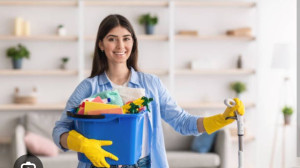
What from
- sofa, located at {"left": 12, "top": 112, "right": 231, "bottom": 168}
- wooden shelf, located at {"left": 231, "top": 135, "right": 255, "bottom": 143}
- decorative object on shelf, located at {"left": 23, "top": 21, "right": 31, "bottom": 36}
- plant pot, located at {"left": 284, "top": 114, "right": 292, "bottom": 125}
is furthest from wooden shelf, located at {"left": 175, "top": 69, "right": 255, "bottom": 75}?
decorative object on shelf, located at {"left": 23, "top": 21, "right": 31, "bottom": 36}

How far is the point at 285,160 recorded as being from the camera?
5793mm

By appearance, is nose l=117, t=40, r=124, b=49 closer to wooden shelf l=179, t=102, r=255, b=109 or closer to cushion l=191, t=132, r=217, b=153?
cushion l=191, t=132, r=217, b=153

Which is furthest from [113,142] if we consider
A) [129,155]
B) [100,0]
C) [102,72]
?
[100,0]

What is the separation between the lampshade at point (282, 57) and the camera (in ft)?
17.5

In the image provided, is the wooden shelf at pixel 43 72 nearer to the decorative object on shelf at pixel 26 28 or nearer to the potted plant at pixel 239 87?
the decorative object on shelf at pixel 26 28

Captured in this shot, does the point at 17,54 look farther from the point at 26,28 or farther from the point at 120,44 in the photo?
the point at 120,44

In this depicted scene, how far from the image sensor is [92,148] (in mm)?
1625

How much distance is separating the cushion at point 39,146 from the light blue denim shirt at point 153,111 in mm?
2609

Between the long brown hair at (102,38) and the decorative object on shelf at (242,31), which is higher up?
the decorative object on shelf at (242,31)

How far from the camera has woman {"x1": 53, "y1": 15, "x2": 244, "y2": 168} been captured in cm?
181

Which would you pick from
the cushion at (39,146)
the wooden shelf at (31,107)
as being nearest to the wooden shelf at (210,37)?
the wooden shelf at (31,107)

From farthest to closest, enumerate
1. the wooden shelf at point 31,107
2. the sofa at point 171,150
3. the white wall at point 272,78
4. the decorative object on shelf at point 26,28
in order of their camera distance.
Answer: the white wall at point 272,78
the decorative object on shelf at point 26,28
the wooden shelf at point 31,107
the sofa at point 171,150

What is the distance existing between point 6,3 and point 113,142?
4137 millimetres

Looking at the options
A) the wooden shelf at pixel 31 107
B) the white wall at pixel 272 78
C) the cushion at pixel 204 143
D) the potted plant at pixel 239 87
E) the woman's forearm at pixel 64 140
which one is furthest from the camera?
the white wall at pixel 272 78
